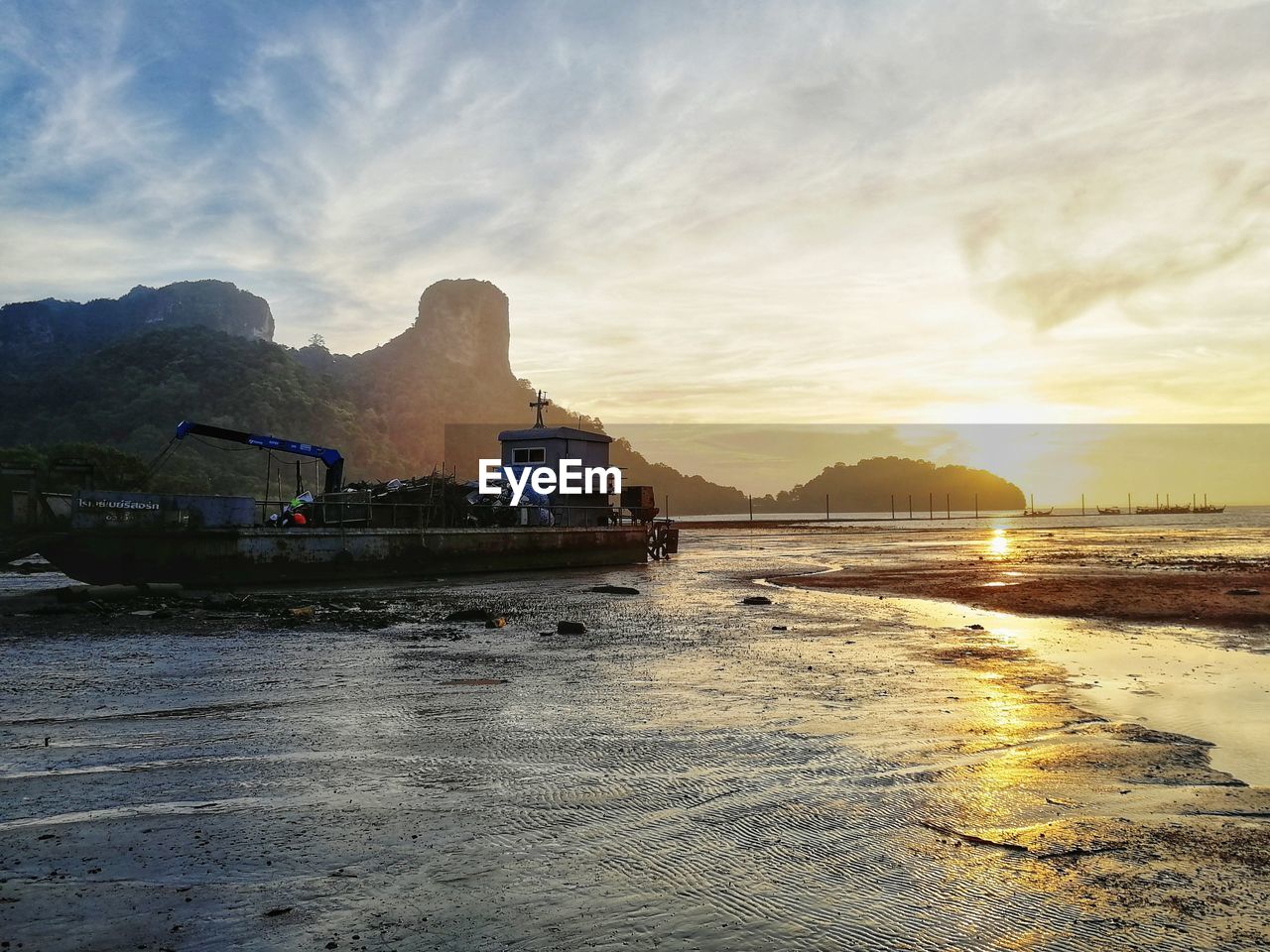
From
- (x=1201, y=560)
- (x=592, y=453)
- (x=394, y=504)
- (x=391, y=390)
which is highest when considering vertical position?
(x=391, y=390)

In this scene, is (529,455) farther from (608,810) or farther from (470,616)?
(608,810)

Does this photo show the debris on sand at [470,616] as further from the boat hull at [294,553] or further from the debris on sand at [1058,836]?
the debris on sand at [1058,836]

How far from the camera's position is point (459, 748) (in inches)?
257

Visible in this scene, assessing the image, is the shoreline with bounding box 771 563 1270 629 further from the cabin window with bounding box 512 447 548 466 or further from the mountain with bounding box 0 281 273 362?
the mountain with bounding box 0 281 273 362

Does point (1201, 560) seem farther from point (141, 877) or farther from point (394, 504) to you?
point (141, 877)

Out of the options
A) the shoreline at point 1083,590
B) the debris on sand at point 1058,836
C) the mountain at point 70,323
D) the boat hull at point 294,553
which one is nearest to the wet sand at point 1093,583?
the shoreline at point 1083,590

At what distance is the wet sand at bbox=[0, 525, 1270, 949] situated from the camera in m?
3.49

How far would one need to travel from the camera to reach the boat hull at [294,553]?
72.3ft

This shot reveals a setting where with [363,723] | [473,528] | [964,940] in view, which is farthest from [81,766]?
[473,528]

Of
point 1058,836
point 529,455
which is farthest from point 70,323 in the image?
point 1058,836

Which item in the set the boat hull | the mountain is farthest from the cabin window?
the mountain

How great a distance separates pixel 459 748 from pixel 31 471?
21.6 metres

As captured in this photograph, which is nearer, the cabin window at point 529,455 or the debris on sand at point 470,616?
the debris on sand at point 470,616

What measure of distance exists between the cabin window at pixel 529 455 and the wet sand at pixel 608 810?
2709cm
